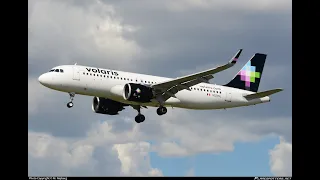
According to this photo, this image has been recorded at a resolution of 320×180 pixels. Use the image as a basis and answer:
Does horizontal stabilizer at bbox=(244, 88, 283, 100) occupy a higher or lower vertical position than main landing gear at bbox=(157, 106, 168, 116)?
higher

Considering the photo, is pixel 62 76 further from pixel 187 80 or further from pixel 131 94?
pixel 187 80

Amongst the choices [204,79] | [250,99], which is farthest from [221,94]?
[204,79]

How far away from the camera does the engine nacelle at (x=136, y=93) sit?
59.1 metres

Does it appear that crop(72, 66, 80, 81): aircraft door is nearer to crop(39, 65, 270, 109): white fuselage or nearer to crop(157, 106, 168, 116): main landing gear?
crop(39, 65, 270, 109): white fuselage

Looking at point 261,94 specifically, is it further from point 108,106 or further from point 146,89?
point 108,106

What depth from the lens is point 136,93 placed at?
59188mm

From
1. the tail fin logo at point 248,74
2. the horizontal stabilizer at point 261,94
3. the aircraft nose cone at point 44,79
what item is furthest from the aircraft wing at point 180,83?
the tail fin logo at point 248,74

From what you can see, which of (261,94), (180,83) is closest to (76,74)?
(180,83)

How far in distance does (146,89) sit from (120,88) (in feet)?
7.79

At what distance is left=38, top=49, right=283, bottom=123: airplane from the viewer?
57.9 metres

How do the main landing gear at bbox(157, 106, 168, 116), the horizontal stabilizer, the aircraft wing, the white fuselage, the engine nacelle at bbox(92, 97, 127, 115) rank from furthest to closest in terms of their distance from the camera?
the engine nacelle at bbox(92, 97, 127, 115) < the main landing gear at bbox(157, 106, 168, 116) < the horizontal stabilizer < the white fuselage < the aircraft wing

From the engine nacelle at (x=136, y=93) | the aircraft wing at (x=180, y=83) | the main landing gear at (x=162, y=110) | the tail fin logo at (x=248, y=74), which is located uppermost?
the tail fin logo at (x=248, y=74)

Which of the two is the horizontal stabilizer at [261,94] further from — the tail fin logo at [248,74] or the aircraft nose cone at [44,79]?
the aircraft nose cone at [44,79]

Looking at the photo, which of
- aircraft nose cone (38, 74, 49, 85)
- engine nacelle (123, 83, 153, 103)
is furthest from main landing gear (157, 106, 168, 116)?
aircraft nose cone (38, 74, 49, 85)
